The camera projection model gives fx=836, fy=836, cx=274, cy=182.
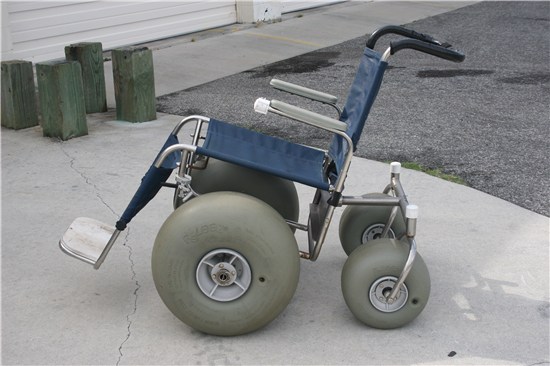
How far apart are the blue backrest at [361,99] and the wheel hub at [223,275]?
731mm

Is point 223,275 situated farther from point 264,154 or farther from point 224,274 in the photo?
point 264,154

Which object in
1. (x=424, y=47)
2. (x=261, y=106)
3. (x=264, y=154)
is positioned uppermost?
(x=424, y=47)

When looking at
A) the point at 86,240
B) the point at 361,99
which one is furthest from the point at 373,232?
the point at 86,240

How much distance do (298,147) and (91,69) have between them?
3.40 m

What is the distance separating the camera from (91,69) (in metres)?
6.97

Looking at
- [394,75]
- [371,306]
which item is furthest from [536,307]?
[394,75]

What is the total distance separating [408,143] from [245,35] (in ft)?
15.5

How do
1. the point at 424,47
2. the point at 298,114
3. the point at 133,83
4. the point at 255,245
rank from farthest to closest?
the point at 133,83
the point at 424,47
the point at 298,114
the point at 255,245

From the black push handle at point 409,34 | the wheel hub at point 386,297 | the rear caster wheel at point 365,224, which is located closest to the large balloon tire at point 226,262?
the wheel hub at point 386,297

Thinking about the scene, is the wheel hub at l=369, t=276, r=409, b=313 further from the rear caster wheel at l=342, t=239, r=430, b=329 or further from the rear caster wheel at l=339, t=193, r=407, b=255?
the rear caster wheel at l=339, t=193, r=407, b=255

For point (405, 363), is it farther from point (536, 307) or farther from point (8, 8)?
point (8, 8)

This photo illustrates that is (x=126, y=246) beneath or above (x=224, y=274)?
beneath

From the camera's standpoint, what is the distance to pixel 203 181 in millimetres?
4117

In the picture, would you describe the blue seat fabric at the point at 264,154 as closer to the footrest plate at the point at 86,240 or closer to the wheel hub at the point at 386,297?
the wheel hub at the point at 386,297
